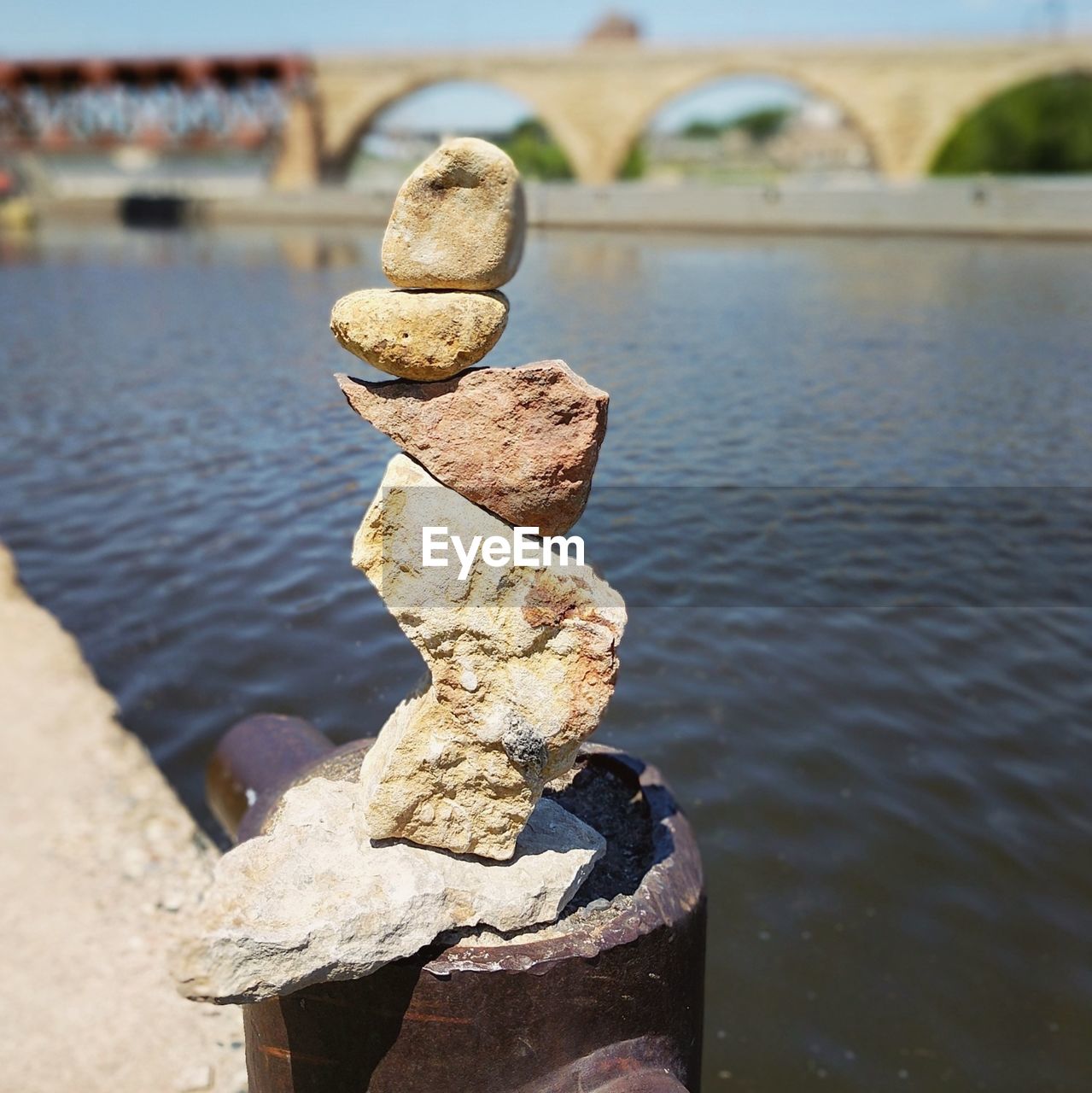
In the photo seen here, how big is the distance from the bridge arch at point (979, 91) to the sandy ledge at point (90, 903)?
38456 millimetres

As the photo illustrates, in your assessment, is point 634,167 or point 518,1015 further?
point 634,167

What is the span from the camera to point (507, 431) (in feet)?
9.11

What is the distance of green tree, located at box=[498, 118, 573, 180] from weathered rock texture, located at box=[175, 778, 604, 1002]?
49442 mm

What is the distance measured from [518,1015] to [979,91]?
4186 centimetres

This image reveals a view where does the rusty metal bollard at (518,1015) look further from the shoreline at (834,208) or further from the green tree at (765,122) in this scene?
the green tree at (765,122)

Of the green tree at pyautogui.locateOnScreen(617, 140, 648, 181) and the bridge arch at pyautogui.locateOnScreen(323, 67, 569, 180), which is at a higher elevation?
the bridge arch at pyautogui.locateOnScreen(323, 67, 569, 180)

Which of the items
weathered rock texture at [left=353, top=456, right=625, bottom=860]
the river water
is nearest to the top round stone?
weathered rock texture at [left=353, top=456, right=625, bottom=860]

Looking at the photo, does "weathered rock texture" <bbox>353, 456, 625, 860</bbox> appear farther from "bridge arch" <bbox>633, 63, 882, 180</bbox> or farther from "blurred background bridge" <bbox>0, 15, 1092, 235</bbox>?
"bridge arch" <bbox>633, 63, 882, 180</bbox>

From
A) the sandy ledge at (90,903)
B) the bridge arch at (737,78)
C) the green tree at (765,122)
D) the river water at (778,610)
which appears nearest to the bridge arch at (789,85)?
the bridge arch at (737,78)

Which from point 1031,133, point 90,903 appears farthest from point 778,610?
point 1031,133

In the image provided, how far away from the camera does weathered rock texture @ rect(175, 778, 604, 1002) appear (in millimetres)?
2395

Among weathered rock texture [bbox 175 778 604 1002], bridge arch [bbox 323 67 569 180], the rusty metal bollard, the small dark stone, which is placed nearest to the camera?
weathered rock texture [bbox 175 778 604 1002]

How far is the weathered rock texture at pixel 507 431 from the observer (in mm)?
2748

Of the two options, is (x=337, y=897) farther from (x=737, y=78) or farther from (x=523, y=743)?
(x=737, y=78)
